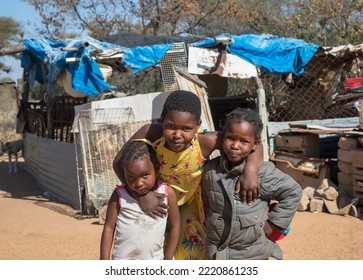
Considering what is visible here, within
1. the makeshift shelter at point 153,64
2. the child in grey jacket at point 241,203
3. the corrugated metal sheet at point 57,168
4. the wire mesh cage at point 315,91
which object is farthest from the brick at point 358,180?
the child in grey jacket at point 241,203

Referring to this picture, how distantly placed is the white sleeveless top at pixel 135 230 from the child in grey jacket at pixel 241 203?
0.27m

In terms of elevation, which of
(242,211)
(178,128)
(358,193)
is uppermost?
(178,128)

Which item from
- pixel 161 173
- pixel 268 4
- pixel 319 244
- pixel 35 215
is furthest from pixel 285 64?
pixel 268 4

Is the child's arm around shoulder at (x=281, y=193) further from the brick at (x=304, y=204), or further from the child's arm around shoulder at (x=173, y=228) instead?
the brick at (x=304, y=204)

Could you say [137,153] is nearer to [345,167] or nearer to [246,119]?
[246,119]

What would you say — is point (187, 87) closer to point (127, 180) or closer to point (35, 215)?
point (35, 215)

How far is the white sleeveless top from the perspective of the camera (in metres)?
2.38

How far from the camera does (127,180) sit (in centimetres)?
235

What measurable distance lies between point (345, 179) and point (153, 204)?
17.4 feet

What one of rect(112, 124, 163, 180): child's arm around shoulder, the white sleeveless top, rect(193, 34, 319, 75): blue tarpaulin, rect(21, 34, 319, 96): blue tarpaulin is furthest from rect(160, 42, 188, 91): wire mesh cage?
the white sleeveless top

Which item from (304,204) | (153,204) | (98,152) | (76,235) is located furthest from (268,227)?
(98,152)

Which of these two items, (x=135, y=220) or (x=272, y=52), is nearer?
(x=135, y=220)

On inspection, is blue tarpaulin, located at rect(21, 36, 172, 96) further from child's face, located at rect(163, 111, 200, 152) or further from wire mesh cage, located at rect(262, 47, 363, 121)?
child's face, located at rect(163, 111, 200, 152)

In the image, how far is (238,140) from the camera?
228 centimetres
